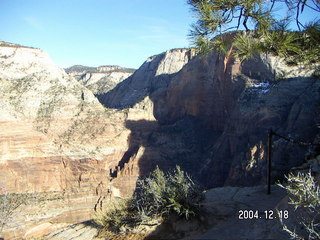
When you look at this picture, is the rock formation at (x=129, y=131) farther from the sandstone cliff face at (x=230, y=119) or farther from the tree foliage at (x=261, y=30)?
the tree foliage at (x=261, y=30)

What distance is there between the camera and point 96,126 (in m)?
37.9

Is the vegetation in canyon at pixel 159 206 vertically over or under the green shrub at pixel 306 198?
under

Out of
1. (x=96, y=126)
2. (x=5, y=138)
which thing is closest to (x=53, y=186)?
(x=5, y=138)

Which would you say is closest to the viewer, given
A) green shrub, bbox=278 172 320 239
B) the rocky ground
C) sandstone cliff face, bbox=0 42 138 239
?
green shrub, bbox=278 172 320 239

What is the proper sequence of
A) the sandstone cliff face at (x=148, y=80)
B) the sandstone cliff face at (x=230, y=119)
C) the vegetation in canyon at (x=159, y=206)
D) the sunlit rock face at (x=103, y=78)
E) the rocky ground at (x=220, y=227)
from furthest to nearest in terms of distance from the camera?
1. the sunlit rock face at (x=103, y=78)
2. the sandstone cliff face at (x=148, y=80)
3. the sandstone cliff face at (x=230, y=119)
4. the vegetation in canyon at (x=159, y=206)
5. the rocky ground at (x=220, y=227)

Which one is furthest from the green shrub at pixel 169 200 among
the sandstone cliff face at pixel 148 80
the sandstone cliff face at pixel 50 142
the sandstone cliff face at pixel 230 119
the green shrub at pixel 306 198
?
the sandstone cliff face at pixel 148 80

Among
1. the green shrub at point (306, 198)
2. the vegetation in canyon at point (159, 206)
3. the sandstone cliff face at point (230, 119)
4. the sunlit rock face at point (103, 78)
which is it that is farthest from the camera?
the sunlit rock face at point (103, 78)

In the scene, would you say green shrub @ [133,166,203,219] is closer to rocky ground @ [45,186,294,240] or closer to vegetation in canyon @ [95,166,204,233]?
vegetation in canyon @ [95,166,204,233]

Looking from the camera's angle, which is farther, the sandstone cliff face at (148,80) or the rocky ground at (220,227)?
the sandstone cliff face at (148,80)

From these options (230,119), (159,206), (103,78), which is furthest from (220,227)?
(103,78)

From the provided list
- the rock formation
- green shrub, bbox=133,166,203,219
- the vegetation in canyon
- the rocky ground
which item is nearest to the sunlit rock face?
the rock formation

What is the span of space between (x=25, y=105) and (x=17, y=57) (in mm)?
10623

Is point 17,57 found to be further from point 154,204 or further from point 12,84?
point 154,204

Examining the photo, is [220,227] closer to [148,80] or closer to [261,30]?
[261,30]
